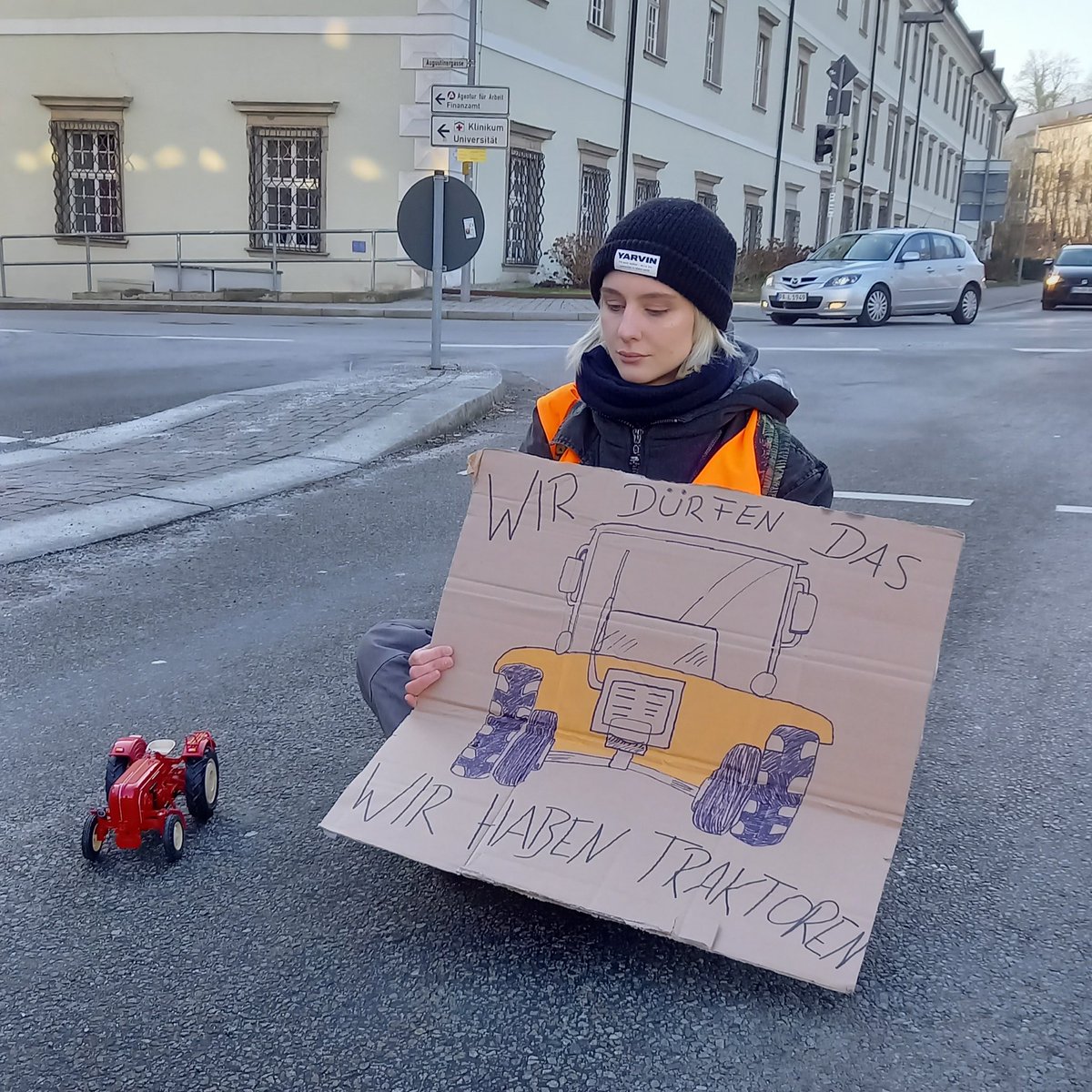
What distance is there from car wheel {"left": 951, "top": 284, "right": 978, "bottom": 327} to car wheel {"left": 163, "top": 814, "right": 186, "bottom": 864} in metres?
18.2

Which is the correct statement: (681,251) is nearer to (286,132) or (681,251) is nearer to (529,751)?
(529,751)

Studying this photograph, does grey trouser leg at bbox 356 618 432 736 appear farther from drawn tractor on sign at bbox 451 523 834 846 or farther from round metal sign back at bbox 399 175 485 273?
round metal sign back at bbox 399 175 485 273

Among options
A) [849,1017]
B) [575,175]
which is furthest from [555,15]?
[849,1017]

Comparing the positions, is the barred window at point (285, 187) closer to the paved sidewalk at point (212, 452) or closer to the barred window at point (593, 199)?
the barred window at point (593, 199)

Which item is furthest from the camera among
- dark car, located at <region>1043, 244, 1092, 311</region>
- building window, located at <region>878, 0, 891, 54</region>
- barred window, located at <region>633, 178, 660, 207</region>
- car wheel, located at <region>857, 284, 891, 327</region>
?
building window, located at <region>878, 0, 891, 54</region>

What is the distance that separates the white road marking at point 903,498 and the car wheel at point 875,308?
11699 mm

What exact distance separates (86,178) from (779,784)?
22199 millimetres

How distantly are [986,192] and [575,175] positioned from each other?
11277mm

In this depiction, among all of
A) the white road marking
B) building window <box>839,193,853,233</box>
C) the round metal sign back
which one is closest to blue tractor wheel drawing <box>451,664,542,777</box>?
the white road marking

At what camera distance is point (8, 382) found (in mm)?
9812

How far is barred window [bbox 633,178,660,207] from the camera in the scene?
25781mm

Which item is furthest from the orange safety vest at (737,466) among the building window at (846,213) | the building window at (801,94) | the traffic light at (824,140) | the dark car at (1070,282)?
the building window at (846,213)

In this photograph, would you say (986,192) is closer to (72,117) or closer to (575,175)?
(575,175)

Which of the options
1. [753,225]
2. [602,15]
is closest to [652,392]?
[602,15]
